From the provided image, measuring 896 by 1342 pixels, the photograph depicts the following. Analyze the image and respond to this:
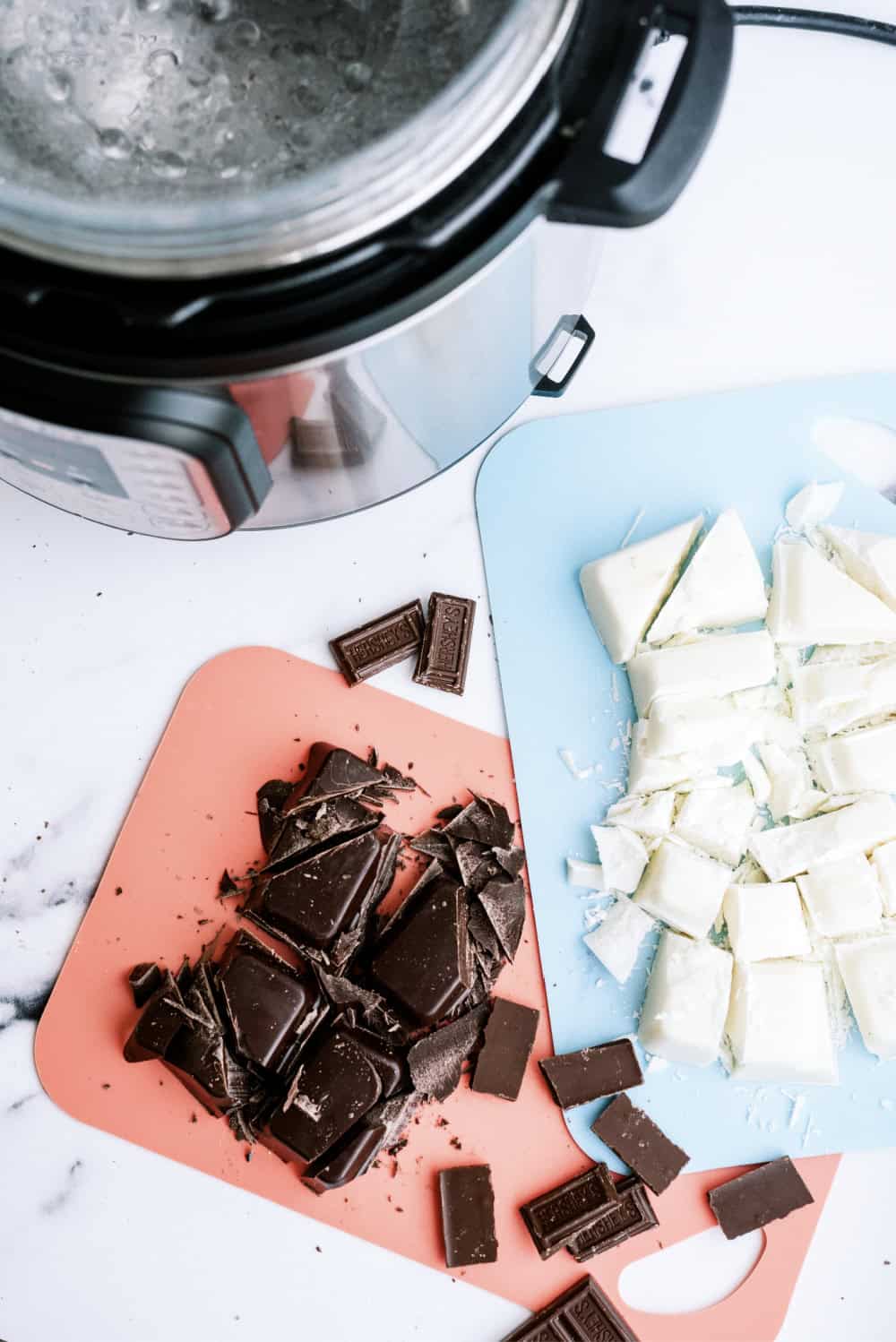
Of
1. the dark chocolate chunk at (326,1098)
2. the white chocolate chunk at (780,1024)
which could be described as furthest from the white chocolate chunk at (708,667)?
the dark chocolate chunk at (326,1098)

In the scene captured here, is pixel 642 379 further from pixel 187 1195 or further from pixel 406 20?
pixel 187 1195

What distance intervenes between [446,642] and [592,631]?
0.68ft

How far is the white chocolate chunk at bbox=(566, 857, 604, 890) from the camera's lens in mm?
1467

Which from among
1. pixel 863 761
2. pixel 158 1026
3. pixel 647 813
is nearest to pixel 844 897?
pixel 863 761

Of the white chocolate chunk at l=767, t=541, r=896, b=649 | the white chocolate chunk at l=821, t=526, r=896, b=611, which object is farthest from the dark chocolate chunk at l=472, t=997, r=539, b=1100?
the white chocolate chunk at l=821, t=526, r=896, b=611

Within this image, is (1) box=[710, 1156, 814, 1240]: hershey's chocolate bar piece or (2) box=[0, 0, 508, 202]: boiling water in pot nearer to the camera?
(2) box=[0, 0, 508, 202]: boiling water in pot

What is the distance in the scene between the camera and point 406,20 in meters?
0.88

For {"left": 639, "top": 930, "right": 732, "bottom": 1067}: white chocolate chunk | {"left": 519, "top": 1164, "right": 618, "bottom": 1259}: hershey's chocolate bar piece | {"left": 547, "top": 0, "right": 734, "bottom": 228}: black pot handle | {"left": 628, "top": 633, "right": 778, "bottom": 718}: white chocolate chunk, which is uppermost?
{"left": 547, "top": 0, "right": 734, "bottom": 228}: black pot handle

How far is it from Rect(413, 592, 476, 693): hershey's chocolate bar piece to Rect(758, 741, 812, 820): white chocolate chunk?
0.43m

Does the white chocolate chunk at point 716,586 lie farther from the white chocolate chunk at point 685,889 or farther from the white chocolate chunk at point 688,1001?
the white chocolate chunk at point 688,1001

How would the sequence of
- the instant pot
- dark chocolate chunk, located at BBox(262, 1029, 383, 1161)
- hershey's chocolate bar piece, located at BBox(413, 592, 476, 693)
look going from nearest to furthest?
the instant pot
dark chocolate chunk, located at BBox(262, 1029, 383, 1161)
hershey's chocolate bar piece, located at BBox(413, 592, 476, 693)

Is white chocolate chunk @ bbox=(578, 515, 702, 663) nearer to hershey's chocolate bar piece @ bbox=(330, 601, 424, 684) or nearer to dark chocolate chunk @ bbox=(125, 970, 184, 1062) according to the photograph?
hershey's chocolate bar piece @ bbox=(330, 601, 424, 684)

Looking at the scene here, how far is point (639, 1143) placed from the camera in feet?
4.75

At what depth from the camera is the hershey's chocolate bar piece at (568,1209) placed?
143cm
